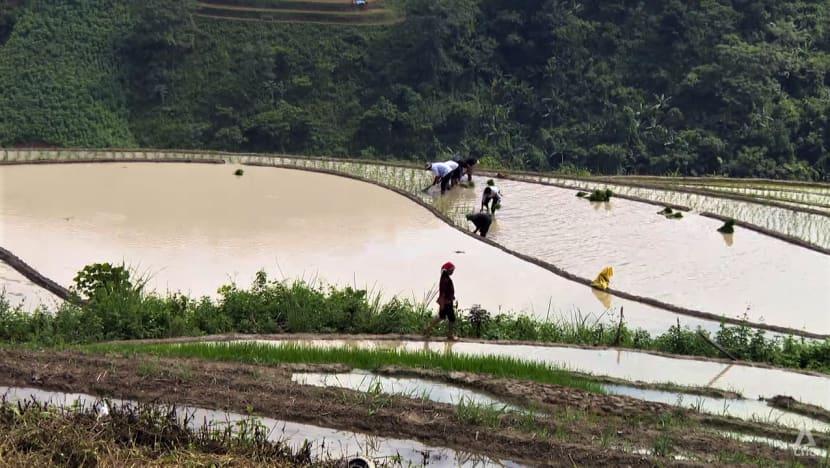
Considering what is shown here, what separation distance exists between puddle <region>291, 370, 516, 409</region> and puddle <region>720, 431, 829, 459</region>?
151 cm

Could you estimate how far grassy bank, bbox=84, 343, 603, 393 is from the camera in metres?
8.45

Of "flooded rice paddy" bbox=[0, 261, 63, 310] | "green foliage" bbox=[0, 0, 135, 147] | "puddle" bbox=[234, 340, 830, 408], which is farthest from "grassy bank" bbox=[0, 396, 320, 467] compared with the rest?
"green foliage" bbox=[0, 0, 135, 147]

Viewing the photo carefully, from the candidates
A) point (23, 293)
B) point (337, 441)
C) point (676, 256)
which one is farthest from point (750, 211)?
point (337, 441)

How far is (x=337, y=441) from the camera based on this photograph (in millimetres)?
6816

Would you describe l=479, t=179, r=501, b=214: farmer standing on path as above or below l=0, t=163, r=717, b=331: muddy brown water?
above

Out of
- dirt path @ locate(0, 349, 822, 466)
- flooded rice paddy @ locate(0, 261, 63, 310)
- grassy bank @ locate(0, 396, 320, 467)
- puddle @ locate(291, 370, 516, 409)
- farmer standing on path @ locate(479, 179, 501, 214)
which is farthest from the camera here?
farmer standing on path @ locate(479, 179, 501, 214)

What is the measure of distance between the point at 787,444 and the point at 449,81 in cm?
2121

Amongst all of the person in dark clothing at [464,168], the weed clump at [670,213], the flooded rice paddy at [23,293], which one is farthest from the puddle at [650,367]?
the person in dark clothing at [464,168]

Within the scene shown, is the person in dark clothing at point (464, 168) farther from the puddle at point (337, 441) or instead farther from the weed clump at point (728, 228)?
the puddle at point (337, 441)

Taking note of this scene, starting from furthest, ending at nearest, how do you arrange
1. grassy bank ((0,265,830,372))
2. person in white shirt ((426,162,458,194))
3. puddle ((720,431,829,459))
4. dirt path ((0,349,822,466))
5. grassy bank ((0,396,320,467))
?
person in white shirt ((426,162,458,194))
grassy bank ((0,265,830,372))
puddle ((720,431,829,459))
dirt path ((0,349,822,466))
grassy bank ((0,396,320,467))

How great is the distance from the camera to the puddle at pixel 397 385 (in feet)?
25.7

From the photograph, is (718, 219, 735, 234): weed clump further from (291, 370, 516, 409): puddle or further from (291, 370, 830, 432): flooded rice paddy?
(291, 370, 516, 409): puddle

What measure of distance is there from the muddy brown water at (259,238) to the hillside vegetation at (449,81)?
8.00 meters

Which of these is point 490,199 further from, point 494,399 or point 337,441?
point 337,441
